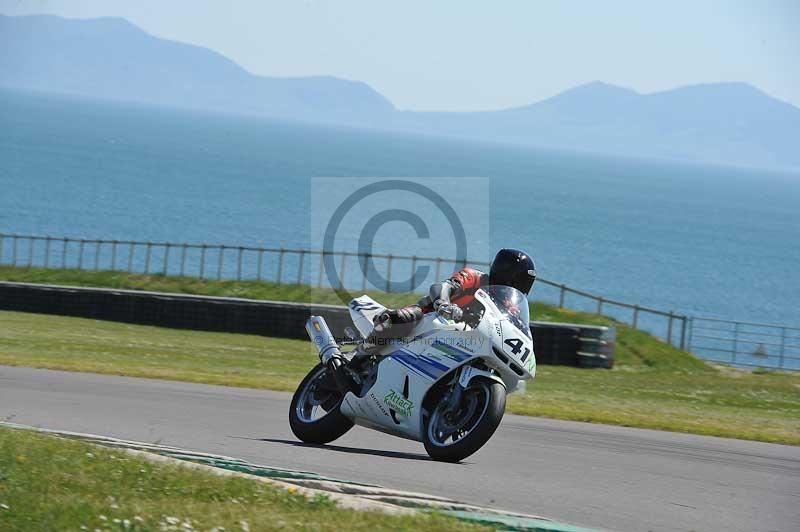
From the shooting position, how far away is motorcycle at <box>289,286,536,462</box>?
8781 millimetres

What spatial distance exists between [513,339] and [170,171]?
162545mm

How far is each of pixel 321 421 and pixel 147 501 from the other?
3337 millimetres

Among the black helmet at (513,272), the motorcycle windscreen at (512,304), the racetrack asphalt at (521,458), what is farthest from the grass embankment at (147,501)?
the black helmet at (513,272)

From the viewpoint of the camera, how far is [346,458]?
9.22 meters

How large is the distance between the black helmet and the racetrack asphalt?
4.84 feet

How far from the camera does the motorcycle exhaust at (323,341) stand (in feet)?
33.0

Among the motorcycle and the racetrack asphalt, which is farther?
the motorcycle

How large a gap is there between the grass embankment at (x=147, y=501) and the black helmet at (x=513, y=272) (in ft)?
9.66

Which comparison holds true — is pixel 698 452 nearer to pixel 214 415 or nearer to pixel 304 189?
pixel 214 415

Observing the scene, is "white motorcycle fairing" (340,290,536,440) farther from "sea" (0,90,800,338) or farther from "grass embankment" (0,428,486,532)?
"sea" (0,90,800,338)

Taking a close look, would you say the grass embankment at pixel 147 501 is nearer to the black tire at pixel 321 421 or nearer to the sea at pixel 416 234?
the black tire at pixel 321 421

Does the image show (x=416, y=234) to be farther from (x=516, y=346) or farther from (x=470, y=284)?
(x=516, y=346)

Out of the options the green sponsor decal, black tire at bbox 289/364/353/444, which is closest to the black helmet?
the green sponsor decal

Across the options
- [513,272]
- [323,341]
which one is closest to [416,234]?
[323,341]
